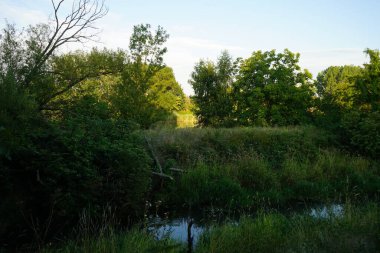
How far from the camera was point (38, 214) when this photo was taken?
24.6 ft

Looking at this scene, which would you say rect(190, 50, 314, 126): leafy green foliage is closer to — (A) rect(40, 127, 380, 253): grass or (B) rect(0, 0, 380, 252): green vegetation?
(B) rect(0, 0, 380, 252): green vegetation

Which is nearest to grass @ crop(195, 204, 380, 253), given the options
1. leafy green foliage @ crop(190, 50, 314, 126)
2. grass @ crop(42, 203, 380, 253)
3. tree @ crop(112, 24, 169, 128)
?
grass @ crop(42, 203, 380, 253)

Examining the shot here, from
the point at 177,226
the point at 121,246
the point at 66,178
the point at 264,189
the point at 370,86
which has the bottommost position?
the point at 177,226

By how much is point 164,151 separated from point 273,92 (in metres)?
14.6

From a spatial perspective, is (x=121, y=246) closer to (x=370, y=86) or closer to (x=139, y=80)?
(x=139, y=80)

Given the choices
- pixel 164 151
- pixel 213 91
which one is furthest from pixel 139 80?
pixel 213 91

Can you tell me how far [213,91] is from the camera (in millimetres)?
27156

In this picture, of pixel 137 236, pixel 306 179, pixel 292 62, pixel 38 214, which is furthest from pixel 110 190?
pixel 292 62

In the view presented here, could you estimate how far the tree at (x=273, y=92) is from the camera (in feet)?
86.8

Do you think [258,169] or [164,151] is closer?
[258,169]

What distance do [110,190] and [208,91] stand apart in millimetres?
19384

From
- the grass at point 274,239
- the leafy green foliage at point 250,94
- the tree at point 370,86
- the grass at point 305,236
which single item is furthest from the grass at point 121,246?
the leafy green foliage at point 250,94

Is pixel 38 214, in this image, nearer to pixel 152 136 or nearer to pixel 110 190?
pixel 110 190

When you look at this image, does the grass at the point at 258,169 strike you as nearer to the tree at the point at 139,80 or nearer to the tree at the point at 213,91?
the tree at the point at 139,80
